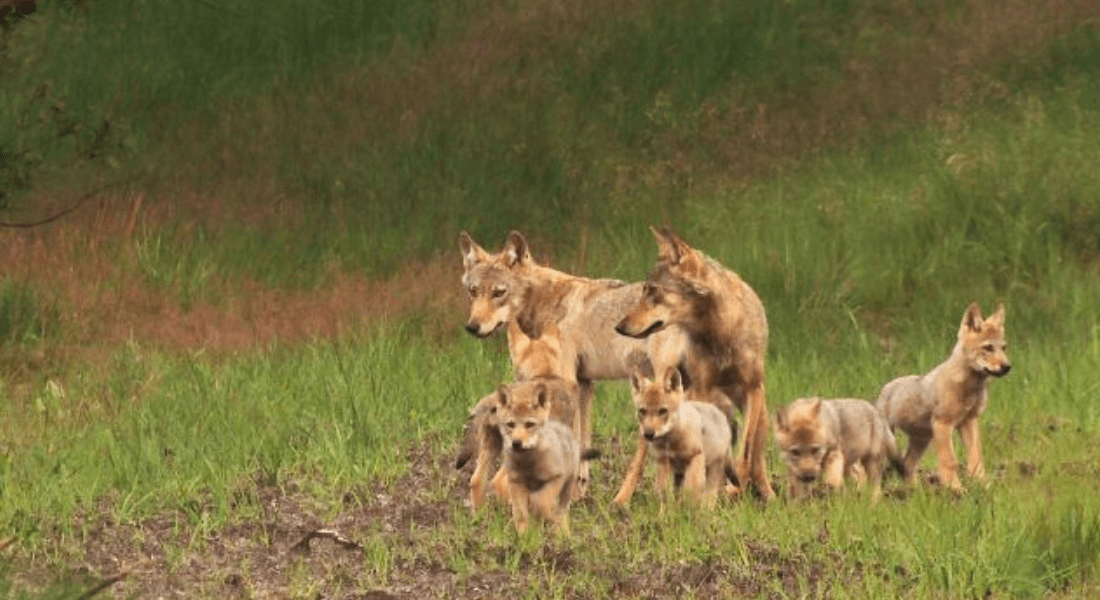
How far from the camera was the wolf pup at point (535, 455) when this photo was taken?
35.9 feet

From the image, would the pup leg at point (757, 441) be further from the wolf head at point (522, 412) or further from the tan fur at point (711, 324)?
the wolf head at point (522, 412)

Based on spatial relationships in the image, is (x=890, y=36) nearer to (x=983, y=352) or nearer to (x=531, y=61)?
(x=531, y=61)

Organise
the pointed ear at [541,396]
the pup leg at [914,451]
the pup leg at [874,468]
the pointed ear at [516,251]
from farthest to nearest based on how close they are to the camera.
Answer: the pointed ear at [516,251] < the pup leg at [914,451] < the pup leg at [874,468] < the pointed ear at [541,396]

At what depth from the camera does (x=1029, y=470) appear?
1282 cm

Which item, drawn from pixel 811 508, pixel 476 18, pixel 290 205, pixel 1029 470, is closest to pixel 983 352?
pixel 1029 470

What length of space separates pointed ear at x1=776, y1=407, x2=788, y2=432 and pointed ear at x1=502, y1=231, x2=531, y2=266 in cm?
247

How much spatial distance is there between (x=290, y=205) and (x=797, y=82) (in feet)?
17.2

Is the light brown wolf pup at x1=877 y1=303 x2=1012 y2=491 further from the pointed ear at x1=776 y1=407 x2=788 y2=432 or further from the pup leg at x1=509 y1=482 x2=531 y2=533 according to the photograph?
the pup leg at x1=509 y1=482 x2=531 y2=533

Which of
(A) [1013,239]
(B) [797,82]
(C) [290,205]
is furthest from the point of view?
(B) [797,82]

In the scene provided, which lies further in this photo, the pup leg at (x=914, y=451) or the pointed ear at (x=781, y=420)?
the pup leg at (x=914, y=451)

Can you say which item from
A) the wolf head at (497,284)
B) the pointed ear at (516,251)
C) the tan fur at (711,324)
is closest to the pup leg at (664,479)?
the tan fur at (711,324)

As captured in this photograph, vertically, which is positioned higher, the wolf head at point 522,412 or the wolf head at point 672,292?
the wolf head at point 672,292

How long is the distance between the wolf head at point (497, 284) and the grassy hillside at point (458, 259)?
0.84m

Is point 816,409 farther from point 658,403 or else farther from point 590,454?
point 590,454
